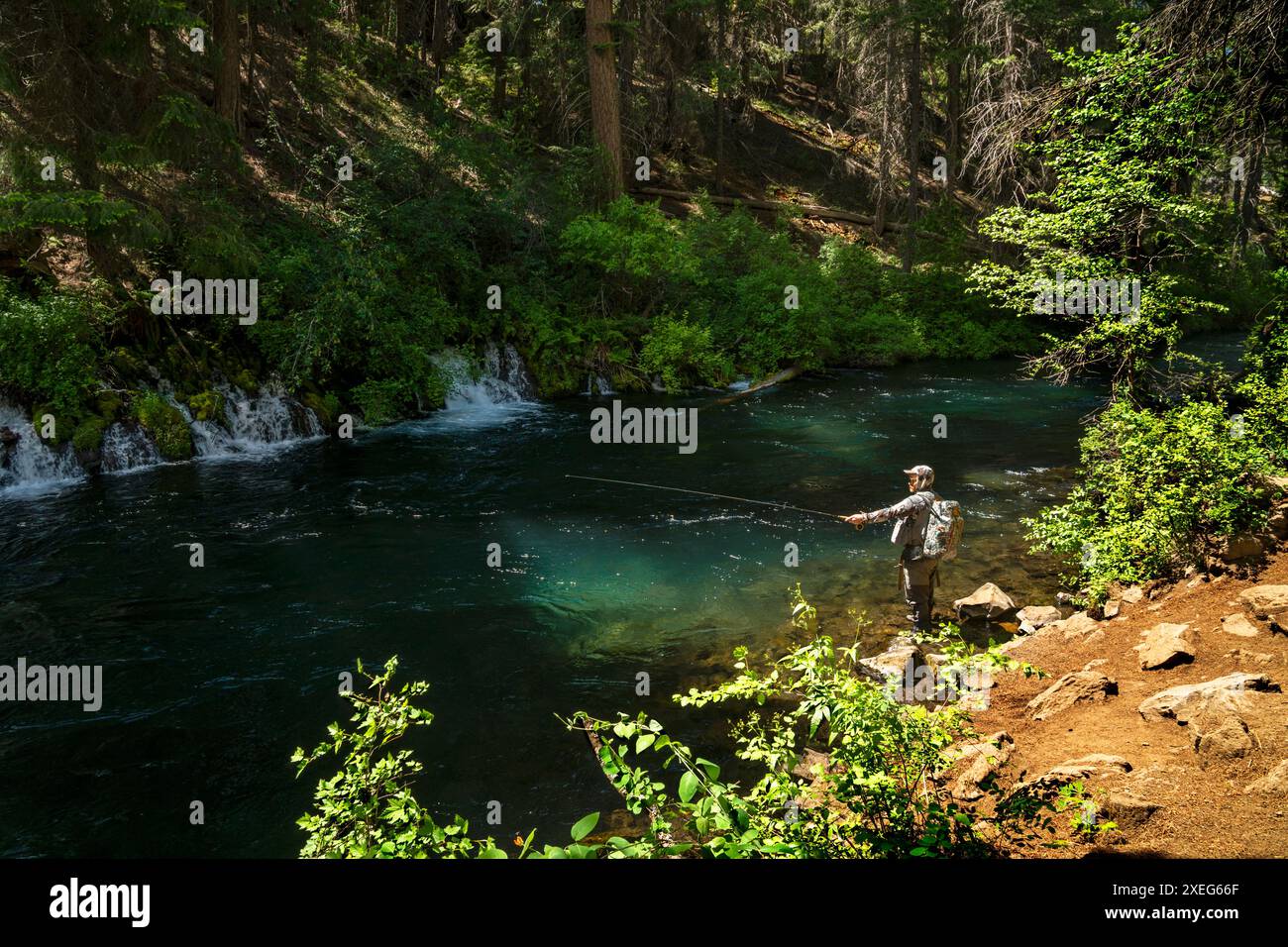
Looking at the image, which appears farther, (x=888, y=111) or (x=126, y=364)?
(x=888, y=111)

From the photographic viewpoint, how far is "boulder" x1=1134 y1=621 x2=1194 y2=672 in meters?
6.18

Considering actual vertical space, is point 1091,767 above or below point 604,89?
below

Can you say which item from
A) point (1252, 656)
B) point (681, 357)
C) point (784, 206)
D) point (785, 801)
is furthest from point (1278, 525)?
point (784, 206)

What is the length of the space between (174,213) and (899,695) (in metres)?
17.8

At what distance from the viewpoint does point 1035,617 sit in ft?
29.3

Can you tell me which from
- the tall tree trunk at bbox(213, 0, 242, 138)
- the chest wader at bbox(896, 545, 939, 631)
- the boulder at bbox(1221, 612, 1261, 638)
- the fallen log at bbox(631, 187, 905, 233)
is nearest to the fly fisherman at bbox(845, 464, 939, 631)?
the chest wader at bbox(896, 545, 939, 631)

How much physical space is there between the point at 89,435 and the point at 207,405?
7.35ft

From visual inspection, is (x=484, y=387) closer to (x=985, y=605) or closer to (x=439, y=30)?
(x=985, y=605)

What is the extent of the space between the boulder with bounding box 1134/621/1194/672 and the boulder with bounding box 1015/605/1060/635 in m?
2.01

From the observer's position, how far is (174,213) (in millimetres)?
17281

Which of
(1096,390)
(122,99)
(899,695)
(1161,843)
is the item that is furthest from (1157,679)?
(122,99)

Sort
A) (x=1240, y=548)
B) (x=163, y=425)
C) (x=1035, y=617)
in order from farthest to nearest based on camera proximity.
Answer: (x=163, y=425), (x=1035, y=617), (x=1240, y=548)

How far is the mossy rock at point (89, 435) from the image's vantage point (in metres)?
14.5

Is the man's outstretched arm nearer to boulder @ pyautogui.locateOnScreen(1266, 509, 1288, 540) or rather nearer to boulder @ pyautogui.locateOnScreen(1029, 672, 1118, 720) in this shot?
boulder @ pyautogui.locateOnScreen(1029, 672, 1118, 720)
